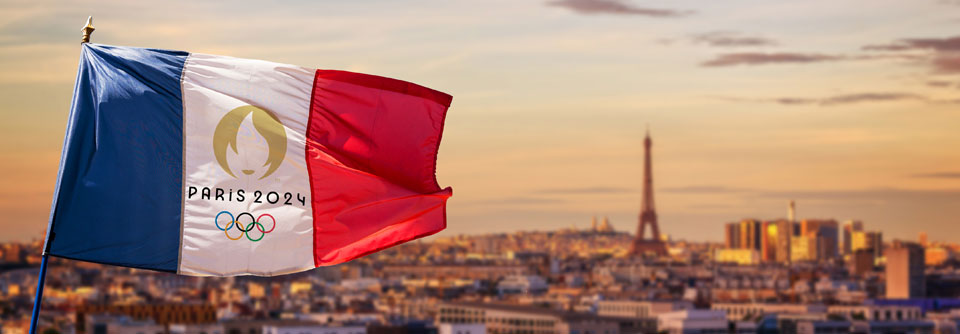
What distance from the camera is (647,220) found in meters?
186

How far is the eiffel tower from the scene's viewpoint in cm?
17412

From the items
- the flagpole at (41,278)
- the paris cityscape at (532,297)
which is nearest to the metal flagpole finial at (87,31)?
the flagpole at (41,278)

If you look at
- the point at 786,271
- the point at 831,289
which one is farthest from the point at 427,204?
the point at 786,271

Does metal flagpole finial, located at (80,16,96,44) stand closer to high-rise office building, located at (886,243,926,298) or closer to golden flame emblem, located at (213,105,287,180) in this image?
golden flame emblem, located at (213,105,287,180)

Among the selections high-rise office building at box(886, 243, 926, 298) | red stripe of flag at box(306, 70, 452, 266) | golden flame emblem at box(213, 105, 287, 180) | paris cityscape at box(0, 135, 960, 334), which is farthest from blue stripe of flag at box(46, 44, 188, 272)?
high-rise office building at box(886, 243, 926, 298)

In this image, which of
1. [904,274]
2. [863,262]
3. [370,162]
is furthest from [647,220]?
[370,162]

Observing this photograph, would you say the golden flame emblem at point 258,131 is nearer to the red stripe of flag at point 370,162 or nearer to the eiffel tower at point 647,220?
the red stripe of flag at point 370,162

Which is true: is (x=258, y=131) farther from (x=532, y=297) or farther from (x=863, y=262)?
(x=863, y=262)

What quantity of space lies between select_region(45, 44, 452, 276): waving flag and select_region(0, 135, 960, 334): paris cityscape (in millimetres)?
76572

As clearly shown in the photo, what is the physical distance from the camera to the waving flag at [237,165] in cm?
737

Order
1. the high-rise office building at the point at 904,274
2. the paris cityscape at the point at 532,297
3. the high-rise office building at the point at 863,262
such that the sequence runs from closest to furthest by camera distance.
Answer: the paris cityscape at the point at 532,297, the high-rise office building at the point at 904,274, the high-rise office building at the point at 863,262

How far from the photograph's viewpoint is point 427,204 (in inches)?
316

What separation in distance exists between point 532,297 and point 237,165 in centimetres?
12843

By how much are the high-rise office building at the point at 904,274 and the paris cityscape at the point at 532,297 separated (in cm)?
12
